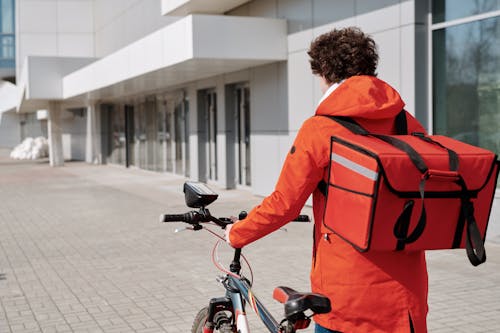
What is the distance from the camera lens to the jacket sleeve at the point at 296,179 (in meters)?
2.50

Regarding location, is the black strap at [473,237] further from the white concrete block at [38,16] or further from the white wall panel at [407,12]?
the white concrete block at [38,16]

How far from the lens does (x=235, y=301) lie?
125 inches

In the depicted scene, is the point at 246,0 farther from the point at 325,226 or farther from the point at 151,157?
the point at 325,226

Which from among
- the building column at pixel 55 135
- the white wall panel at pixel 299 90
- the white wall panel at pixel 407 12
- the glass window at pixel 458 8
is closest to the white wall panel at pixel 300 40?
the white wall panel at pixel 299 90

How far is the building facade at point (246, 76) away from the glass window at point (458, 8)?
1 centimetres

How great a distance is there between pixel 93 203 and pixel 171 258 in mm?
6808

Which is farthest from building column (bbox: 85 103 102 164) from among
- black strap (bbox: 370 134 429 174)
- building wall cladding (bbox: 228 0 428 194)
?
black strap (bbox: 370 134 429 174)

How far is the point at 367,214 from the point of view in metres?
2.32

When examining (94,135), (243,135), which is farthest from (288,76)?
(94,135)

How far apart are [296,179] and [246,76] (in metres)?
13.7

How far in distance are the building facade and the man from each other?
283 inches

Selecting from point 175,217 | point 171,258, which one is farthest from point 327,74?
point 171,258

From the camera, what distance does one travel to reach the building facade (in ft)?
32.2

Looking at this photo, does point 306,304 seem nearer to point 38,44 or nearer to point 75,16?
point 75,16
